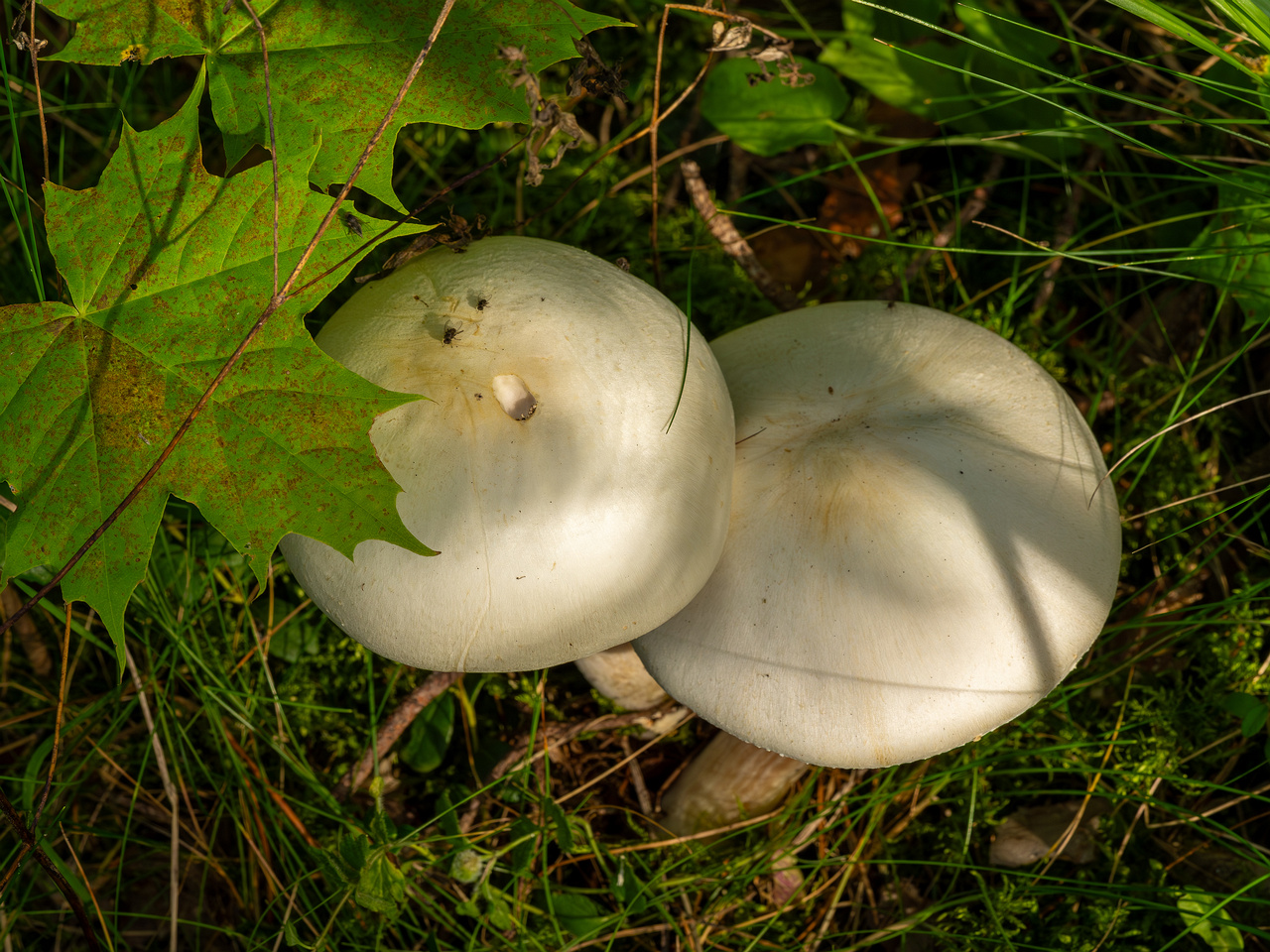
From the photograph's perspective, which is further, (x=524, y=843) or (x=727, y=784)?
(x=727, y=784)

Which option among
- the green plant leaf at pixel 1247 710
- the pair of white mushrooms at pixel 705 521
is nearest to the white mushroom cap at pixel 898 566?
the pair of white mushrooms at pixel 705 521

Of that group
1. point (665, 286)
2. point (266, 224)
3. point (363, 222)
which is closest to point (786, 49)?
point (665, 286)

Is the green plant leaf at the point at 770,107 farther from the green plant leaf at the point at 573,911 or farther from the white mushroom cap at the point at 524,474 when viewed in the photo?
the green plant leaf at the point at 573,911

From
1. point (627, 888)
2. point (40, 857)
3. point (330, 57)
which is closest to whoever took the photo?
point (330, 57)

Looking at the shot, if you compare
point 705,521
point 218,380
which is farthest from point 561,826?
point 218,380

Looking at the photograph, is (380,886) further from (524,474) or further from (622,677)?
(524,474)

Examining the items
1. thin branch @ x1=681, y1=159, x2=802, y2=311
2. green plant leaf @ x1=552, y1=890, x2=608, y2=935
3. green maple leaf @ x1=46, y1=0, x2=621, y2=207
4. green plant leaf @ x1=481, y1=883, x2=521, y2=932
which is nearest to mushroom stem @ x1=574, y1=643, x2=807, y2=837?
green plant leaf @ x1=552, y1=890, x2=608, y2=935
